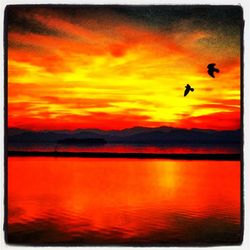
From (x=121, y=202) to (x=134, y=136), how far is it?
0.28 meters

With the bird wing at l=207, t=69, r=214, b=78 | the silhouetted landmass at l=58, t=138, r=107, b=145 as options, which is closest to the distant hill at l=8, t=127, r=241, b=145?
the silhouetted landmass at l=58, t=138, r=107, b=145

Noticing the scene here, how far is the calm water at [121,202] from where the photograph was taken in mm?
4773

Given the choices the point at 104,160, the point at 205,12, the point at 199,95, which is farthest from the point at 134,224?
the point at 205,12

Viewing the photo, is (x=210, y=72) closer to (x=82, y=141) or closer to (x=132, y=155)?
(x=132, y=155)

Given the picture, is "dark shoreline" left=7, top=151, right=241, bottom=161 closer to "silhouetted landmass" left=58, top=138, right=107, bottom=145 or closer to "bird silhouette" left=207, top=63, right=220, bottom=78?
"silhouetted landmass" left=58, top=138, right=107, bottom=145

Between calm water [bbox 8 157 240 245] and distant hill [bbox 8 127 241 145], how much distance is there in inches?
3.3

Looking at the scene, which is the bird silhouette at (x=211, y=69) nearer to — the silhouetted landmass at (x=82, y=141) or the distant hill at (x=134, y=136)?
the distant hill at (x=134, y=136)

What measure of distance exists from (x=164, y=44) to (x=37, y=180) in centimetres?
77

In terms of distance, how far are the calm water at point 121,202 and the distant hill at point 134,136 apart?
0.28 ft

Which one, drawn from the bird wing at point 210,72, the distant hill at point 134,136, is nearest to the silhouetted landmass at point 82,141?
the distant hill at point 134,136

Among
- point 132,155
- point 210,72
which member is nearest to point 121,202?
point 132,155

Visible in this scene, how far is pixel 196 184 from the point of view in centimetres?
479

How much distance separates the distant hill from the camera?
188 inches

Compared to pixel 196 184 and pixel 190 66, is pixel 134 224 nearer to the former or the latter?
pixel 196 184
